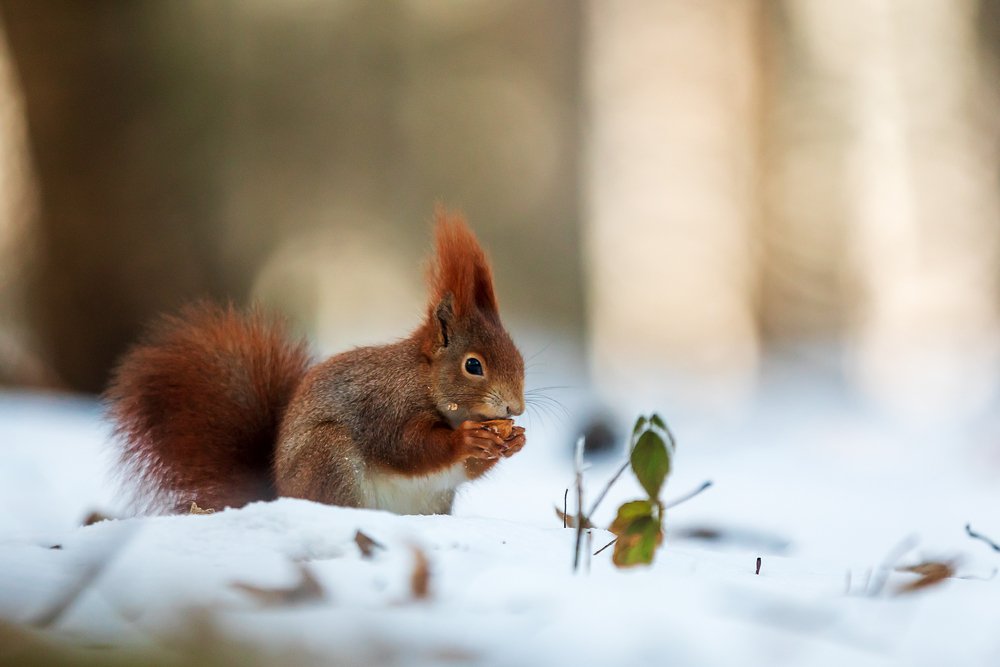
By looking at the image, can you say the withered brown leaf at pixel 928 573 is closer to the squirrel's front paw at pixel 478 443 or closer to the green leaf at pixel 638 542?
the green leaf at pixel 638 542

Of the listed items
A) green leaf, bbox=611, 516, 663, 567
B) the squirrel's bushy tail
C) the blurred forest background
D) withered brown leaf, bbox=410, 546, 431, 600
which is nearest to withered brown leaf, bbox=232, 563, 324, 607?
withered brown leaf, bbox=410, 546, 431, 600

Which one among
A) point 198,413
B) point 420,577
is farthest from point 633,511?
point 198,413

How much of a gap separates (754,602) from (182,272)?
1.67 meters

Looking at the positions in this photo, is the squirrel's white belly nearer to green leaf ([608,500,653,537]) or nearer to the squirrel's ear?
the squirrel's ear

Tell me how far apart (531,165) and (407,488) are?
1.40 meters

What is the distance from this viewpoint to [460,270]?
0.78 meters

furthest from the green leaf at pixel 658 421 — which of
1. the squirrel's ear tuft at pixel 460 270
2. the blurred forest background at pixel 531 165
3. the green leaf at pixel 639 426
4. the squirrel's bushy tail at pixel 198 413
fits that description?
the blurred forest background at pixel 531 165

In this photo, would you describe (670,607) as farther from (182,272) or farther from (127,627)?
(182,272)

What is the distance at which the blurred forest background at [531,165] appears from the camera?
73.6 inches

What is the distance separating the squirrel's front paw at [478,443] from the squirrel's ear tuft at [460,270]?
12 cm

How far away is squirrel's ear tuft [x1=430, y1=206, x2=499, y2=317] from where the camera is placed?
76 centimetres

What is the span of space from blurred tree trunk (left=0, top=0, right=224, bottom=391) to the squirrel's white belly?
4.04ft

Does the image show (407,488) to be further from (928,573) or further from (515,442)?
(928,573)

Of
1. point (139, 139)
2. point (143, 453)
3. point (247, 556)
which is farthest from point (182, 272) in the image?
point (247, 556)
